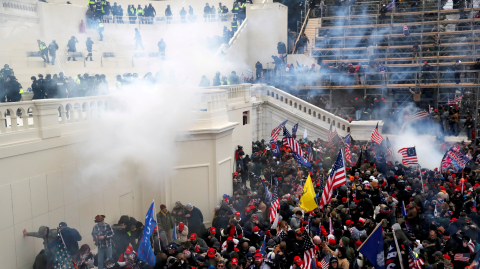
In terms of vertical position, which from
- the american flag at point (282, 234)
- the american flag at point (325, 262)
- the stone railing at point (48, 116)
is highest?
the stone railing at point (48, 116)

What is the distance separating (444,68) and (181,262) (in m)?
21.5

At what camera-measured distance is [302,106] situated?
68.4 ft

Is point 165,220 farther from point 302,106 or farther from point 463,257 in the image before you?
point 302,106

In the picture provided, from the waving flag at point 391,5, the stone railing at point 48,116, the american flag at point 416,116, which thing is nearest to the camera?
the stone railing at point 48,116

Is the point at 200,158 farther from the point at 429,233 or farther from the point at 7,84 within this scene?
the point at 429,233

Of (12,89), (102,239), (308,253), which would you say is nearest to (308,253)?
(308,253)

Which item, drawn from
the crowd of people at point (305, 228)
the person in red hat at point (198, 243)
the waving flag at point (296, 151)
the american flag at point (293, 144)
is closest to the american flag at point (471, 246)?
the crowd of people at point (305, 228)

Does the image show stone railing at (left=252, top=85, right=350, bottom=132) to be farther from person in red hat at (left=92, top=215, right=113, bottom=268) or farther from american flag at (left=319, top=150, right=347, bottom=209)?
person in red hat at (left=92, top=215, right=113, bottom=268)

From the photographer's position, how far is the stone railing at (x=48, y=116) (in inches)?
336

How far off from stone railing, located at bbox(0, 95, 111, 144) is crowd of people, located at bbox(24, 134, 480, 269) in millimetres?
1736

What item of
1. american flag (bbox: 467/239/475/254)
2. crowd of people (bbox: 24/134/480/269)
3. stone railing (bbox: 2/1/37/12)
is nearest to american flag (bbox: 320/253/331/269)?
crowd of people (bbox: 24/134/480/269)

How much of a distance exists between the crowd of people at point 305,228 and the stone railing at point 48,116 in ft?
5.70

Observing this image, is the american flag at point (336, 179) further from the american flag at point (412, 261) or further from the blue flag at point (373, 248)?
the blue flag at point (373, 248)

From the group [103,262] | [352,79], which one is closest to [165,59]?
[352,79]
